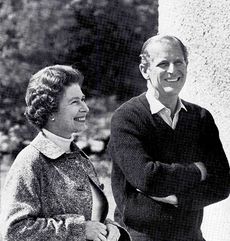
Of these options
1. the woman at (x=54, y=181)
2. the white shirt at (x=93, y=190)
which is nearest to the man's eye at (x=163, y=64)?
the woman at (x=54, y=181)

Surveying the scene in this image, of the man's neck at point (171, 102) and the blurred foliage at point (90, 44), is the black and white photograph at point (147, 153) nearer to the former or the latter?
the man's neck at point (171, 102)

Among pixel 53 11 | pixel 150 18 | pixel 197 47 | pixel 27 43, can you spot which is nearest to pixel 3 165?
pixel 27 43

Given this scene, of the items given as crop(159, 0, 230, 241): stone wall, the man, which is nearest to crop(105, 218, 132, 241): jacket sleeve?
the man

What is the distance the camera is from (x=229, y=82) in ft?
8.71

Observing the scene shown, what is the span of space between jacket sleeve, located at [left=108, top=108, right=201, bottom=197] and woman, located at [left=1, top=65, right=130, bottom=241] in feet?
0.54

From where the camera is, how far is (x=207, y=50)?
271 cm

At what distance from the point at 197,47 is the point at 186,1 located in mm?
261

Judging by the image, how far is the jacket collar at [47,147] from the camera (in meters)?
1.88

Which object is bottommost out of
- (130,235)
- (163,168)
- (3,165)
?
(3,165)

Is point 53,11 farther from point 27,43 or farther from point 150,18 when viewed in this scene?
point 150,18

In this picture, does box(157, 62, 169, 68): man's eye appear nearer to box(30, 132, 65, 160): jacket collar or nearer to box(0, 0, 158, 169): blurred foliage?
box(30, 132, 65, 160): jacket collar

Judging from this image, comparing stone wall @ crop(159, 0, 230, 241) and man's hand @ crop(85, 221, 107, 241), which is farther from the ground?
stone wall @ crop(159, 0, 230, 241)

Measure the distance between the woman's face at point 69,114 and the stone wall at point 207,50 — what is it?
3.28ft

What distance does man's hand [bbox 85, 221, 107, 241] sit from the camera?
Result: 6.01 ft
